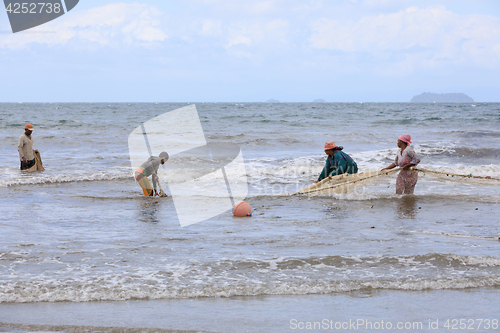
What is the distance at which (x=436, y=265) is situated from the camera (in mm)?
5195

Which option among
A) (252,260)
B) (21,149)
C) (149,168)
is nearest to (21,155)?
(21,149)

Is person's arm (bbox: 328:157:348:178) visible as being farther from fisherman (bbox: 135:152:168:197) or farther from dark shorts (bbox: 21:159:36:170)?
dark shorts (bbox: 21:159:36:170)

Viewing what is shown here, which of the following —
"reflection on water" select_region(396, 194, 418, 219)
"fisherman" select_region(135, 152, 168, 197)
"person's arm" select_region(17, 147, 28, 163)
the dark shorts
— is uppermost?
"person's arm" select_region(17, 147, 28, 163)

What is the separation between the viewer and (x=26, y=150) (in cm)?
1337

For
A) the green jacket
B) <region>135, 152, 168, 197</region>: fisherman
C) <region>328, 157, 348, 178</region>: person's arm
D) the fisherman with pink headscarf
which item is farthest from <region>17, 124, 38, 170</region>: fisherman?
the fisherman with pink headscarf

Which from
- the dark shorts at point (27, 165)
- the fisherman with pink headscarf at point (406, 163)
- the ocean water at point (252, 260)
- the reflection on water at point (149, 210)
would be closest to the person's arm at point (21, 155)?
the dark shorts at point (27, 165)

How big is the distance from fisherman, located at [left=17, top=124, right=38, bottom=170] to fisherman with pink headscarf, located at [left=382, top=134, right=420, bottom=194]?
9.92m

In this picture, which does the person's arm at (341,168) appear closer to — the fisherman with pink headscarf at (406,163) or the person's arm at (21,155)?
the fisherman with pink headscarf at (406,163)

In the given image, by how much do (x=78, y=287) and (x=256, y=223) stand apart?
339cm

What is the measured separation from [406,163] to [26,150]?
413 inches

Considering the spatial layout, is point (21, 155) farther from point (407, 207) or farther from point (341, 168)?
point (407, 207)

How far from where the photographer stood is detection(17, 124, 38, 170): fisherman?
13047mm

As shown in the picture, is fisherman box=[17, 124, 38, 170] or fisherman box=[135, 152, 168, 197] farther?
fisherman box=[17, 124, 38, 170]

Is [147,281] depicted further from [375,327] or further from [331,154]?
[331,154]
